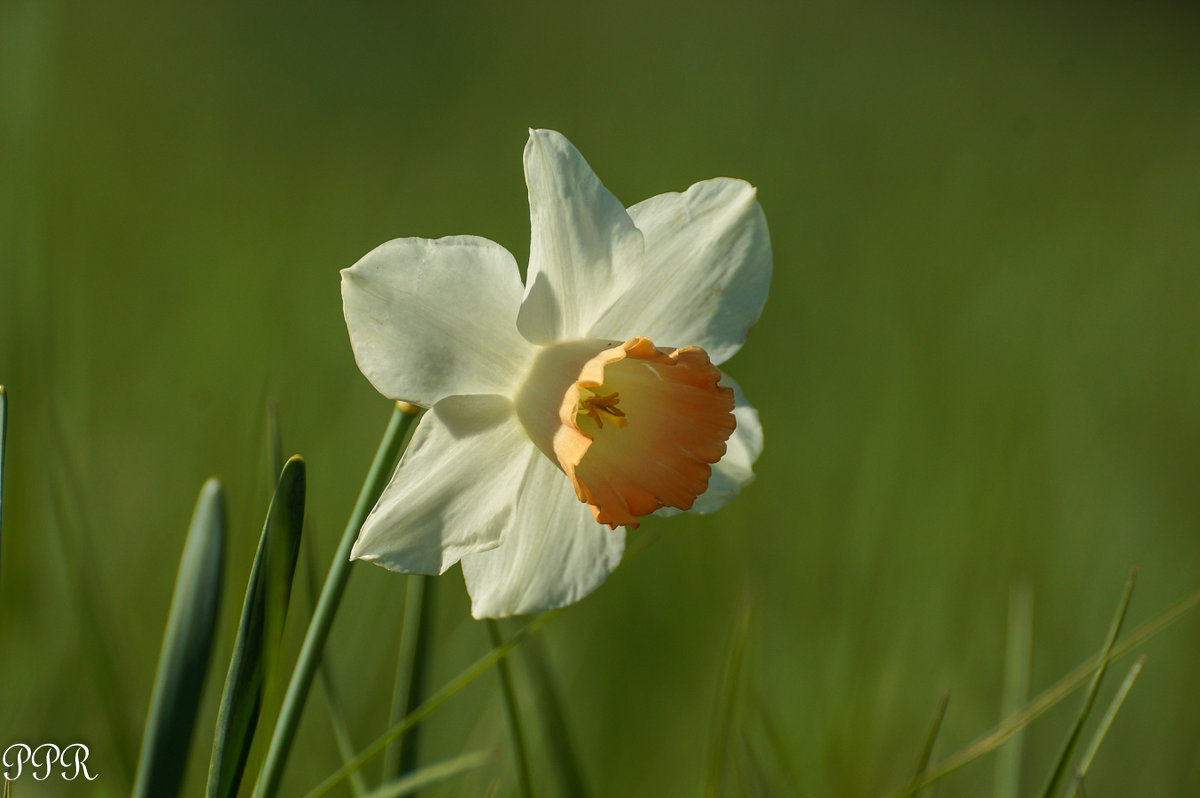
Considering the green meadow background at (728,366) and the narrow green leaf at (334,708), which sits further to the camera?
the green meadow background at (728,366)

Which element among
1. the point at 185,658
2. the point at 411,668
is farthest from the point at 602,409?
the point at 185,658

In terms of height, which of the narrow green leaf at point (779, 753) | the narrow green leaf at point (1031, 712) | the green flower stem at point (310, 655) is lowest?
the narrow green leaf at point (779, 753)

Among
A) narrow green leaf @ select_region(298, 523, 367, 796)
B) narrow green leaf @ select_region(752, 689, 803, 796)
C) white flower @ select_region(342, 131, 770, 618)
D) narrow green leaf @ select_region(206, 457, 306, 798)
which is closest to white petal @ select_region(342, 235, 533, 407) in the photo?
white flower @ select_region(342, 131, 770, 618)

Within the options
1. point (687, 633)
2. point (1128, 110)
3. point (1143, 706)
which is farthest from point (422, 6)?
point (1143, 706)

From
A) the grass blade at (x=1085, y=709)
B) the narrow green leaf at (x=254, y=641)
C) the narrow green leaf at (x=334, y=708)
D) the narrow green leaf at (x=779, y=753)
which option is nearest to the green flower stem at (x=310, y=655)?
the narrow green leaf at (x=254, y=641)

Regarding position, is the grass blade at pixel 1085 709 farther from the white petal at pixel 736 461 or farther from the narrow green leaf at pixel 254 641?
the narrow green leaf at pixel 254 641

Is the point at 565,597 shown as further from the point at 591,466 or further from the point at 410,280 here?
the point at 410,280
